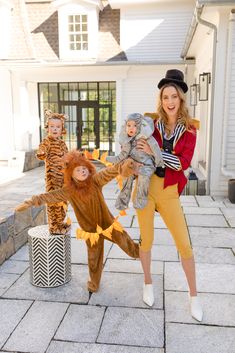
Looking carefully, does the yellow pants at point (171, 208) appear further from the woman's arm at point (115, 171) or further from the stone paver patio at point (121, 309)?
the stone paver patio at point (121, 309)

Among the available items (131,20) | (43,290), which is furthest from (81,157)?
(131,20)

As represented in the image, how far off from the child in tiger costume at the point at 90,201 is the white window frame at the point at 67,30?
31.7ft

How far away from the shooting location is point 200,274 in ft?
11.9

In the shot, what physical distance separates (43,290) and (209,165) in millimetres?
4729

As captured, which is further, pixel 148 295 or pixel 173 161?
pixel 148 295

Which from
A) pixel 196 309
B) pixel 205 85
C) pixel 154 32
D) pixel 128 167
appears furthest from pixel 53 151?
pixel 154 32

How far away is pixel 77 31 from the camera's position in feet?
39.3

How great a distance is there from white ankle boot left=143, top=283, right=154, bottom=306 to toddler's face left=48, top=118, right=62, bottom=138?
1.62 m

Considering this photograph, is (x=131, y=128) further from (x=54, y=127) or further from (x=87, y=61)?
(x=87, y=61)

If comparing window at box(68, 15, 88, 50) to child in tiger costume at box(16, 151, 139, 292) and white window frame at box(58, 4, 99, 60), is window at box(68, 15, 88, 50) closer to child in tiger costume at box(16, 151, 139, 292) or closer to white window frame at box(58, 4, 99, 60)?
white window frame at box(58, 4, 99, 60)

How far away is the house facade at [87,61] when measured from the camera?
11.4m

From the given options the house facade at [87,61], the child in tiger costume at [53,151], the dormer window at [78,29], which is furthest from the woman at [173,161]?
the dormer window at [78,29]

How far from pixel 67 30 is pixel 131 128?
10.5m

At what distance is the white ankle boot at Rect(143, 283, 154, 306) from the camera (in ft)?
9.80
